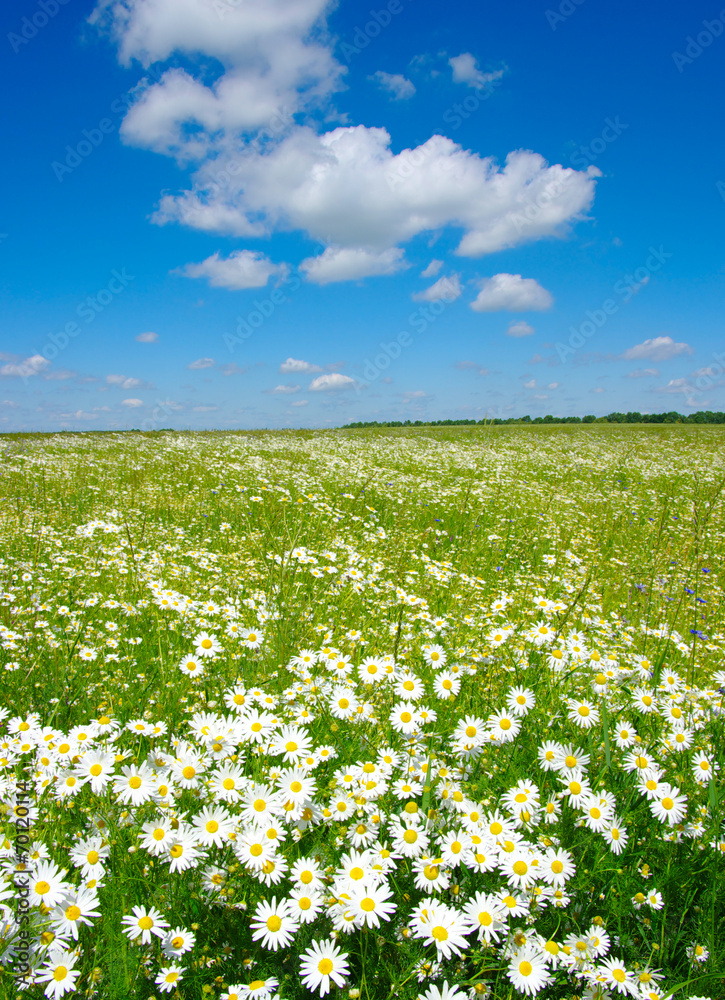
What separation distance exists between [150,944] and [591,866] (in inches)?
Result: 62.2

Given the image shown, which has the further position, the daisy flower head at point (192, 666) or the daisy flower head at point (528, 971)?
the daisy flower head at point (192, 666)

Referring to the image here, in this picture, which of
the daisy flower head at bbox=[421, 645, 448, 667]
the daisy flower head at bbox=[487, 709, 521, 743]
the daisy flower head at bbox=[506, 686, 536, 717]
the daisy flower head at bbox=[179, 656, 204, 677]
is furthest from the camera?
the daisy flower head at bbox=[179, 656, 204, 677]

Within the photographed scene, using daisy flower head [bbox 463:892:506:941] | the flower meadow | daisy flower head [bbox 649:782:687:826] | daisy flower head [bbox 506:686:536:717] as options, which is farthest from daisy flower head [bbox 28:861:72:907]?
daisy flower head [bbox 649:782:687:826]

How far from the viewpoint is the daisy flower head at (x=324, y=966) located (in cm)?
136

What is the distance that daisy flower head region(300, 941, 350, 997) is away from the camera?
4.46ft

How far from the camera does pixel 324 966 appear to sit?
4.59 ft

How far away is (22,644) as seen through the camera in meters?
3.61

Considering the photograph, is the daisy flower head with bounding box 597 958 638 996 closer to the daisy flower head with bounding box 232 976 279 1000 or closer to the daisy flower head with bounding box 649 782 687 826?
the daisy flower head with bounding box 649 782 687 826

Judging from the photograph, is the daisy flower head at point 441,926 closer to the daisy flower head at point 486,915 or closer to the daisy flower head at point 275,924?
the daisy flower head at point 486,915

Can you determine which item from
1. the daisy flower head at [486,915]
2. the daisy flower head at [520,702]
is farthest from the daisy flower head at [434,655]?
the daisy flower head at [486,915]

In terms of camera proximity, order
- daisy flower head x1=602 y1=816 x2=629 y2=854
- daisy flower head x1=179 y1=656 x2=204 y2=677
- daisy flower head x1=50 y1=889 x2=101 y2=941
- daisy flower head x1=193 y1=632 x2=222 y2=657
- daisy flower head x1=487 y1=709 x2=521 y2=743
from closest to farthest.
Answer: daisy flower head x1=50 y1=889 x2=101 y2=941
daisy flower head x1=602 y1=816 x2=629 y2=854
daisy flower head x1=487 y1=709 x2=521 y2=743
daisy flower head x1=179 y1=656 x2=204 y2=677
daisy flower head x1=193 y1=632 x2=222 y2=657

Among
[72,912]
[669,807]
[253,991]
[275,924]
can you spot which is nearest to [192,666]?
[72,912]

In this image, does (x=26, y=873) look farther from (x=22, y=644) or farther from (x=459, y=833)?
(x=22, y=644)

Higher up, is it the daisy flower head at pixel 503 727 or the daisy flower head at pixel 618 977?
the daisy flower head at pixel 503 727
